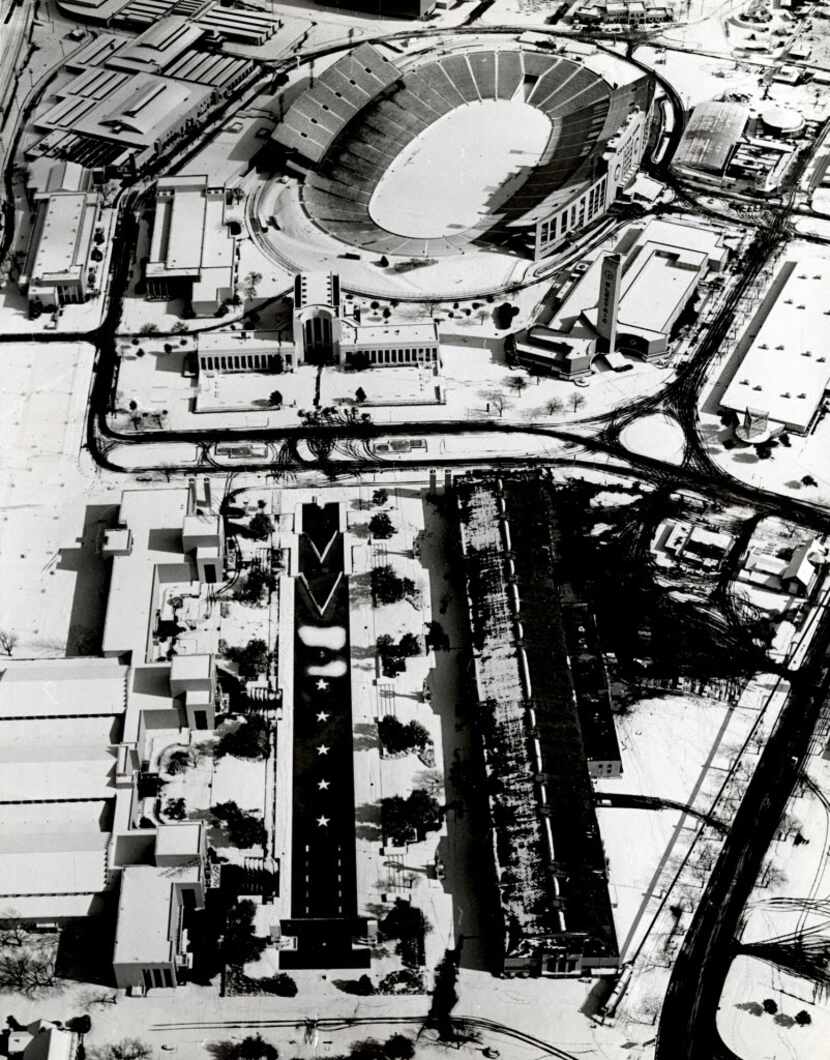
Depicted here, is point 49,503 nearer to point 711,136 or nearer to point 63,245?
point 63,245

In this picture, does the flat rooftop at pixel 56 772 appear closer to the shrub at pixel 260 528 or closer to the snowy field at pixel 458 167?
the shrub at pixel 260 528

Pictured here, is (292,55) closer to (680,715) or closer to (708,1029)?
(680,715)

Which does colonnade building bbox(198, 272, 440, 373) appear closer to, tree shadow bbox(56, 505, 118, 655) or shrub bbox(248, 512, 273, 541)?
shrub bbox(248, 512, 273, 541)

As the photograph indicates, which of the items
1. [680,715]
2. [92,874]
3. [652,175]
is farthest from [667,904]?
[652,175]

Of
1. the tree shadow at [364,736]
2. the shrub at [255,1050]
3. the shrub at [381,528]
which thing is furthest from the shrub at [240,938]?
the shrub at [381,528]

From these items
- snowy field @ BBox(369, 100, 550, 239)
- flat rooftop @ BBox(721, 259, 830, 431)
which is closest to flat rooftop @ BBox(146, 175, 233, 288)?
snowy field @ BBox(369, 100, 550, 239)

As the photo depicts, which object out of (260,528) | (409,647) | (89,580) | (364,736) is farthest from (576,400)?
(89,580)
